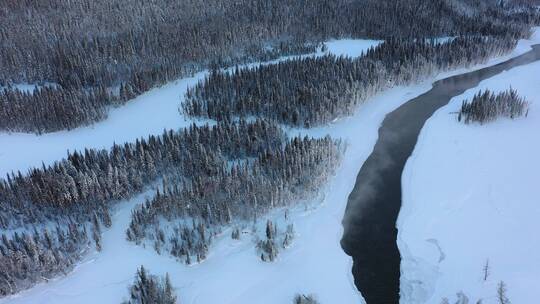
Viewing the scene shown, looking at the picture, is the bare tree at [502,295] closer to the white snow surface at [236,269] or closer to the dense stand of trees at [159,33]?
the white snow surface at [236,269]

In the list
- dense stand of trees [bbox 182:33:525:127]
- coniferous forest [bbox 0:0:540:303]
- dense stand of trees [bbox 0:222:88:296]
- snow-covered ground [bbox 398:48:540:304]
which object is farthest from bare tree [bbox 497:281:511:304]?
dense stand of trees [bbox 0:222:88:296]

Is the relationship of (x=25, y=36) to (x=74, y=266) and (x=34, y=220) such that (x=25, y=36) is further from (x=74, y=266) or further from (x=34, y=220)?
(x=74, y=266)

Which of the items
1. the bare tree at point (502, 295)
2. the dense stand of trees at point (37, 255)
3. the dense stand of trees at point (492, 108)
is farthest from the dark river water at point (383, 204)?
the dense stand of trees at point (37, 255)

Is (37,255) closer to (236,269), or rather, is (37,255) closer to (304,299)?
(236,269)

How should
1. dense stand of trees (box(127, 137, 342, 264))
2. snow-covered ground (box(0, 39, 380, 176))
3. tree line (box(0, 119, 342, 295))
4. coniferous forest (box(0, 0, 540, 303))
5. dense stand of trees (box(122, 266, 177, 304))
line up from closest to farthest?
dense stand of trees (box(122, 266, 177, 304))
tree line (box(0, 119, 342, 295))
dense stand of trees (box(127, 137, 342, 264))
coniferous forest (box(0, 0, 540, 303))
snow-covered ground (box(0, 39, 380, 176))

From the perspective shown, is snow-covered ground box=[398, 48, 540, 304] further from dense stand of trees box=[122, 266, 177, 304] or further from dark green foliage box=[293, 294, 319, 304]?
dense stand of trees box=[122, 266, 177, 304]
